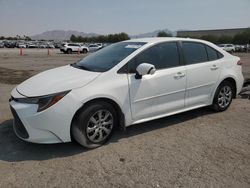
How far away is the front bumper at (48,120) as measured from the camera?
3773 mm

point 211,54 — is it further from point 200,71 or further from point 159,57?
point 159,57

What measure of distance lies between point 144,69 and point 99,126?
43.2 inches

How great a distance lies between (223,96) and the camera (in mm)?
5945

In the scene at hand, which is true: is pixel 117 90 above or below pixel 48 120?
above

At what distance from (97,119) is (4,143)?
1.54m

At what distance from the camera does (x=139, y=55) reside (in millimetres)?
4637

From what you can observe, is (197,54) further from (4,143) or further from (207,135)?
(4,143)

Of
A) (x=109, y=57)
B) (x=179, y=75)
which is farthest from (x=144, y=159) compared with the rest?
(x=109, y=57)

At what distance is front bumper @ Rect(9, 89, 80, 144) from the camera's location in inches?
149

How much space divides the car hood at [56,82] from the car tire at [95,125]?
395 mm

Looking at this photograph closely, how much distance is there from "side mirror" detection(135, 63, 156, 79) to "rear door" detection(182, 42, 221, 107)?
1.00 metres

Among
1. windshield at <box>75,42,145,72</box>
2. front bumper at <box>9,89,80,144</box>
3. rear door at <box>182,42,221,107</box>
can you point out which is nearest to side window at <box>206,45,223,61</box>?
rear door at <box>182,42,221,107</box>

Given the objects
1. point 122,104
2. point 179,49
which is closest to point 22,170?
point 122,104

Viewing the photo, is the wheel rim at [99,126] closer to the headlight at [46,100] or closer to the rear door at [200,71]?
the headlight at [46,100]
